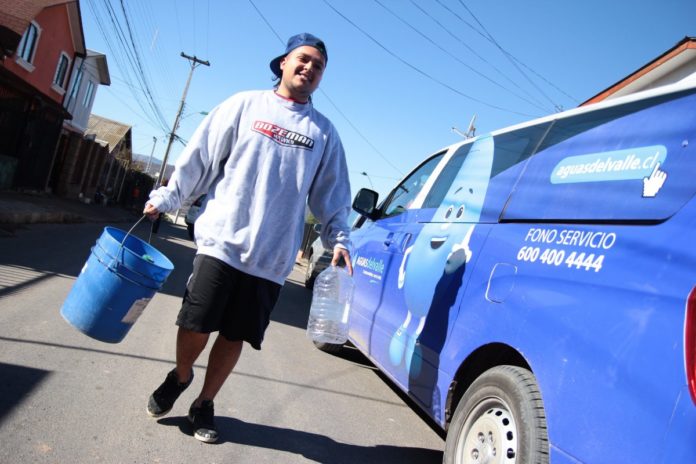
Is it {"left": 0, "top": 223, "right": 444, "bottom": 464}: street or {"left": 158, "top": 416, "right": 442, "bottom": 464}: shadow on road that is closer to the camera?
{"left": 0, "top": 223, "right": 444, "bottom": 464}: street

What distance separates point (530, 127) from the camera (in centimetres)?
349

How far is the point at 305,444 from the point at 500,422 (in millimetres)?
1268

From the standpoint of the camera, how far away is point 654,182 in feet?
7.29

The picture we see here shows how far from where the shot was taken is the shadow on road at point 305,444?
10.4 feet

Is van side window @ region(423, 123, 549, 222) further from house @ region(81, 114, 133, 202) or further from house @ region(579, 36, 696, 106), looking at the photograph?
house @ region(81, 114, 133, 202)

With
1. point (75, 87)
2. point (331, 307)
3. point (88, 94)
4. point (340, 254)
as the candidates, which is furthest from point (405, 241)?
point (88, 94)

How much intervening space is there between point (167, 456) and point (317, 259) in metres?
8.51

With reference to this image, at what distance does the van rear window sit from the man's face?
1238mm

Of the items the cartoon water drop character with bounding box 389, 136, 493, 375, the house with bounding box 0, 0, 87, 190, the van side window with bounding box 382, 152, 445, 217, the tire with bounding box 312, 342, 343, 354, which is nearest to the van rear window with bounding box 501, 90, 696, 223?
the cartoon water drop character with bounding box 389, 136, 493, 375

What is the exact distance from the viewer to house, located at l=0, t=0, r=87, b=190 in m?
15.4

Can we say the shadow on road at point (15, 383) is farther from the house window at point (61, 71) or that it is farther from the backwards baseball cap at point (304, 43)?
the house window at point (61, 71)

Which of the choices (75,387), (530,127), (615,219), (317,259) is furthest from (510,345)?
(317,259)

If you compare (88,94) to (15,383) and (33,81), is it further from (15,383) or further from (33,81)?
(15,383)

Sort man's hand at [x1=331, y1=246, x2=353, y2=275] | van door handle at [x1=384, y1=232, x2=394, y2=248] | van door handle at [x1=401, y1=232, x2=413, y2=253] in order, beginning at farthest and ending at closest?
van door handle at [x1=384, y1=232, x2=394, y2=248]
van door handle at [x1=401, y1=232, x2=413, y2=253]
man's hand at [x1=331, y1=246, x2=353, y2=275]
